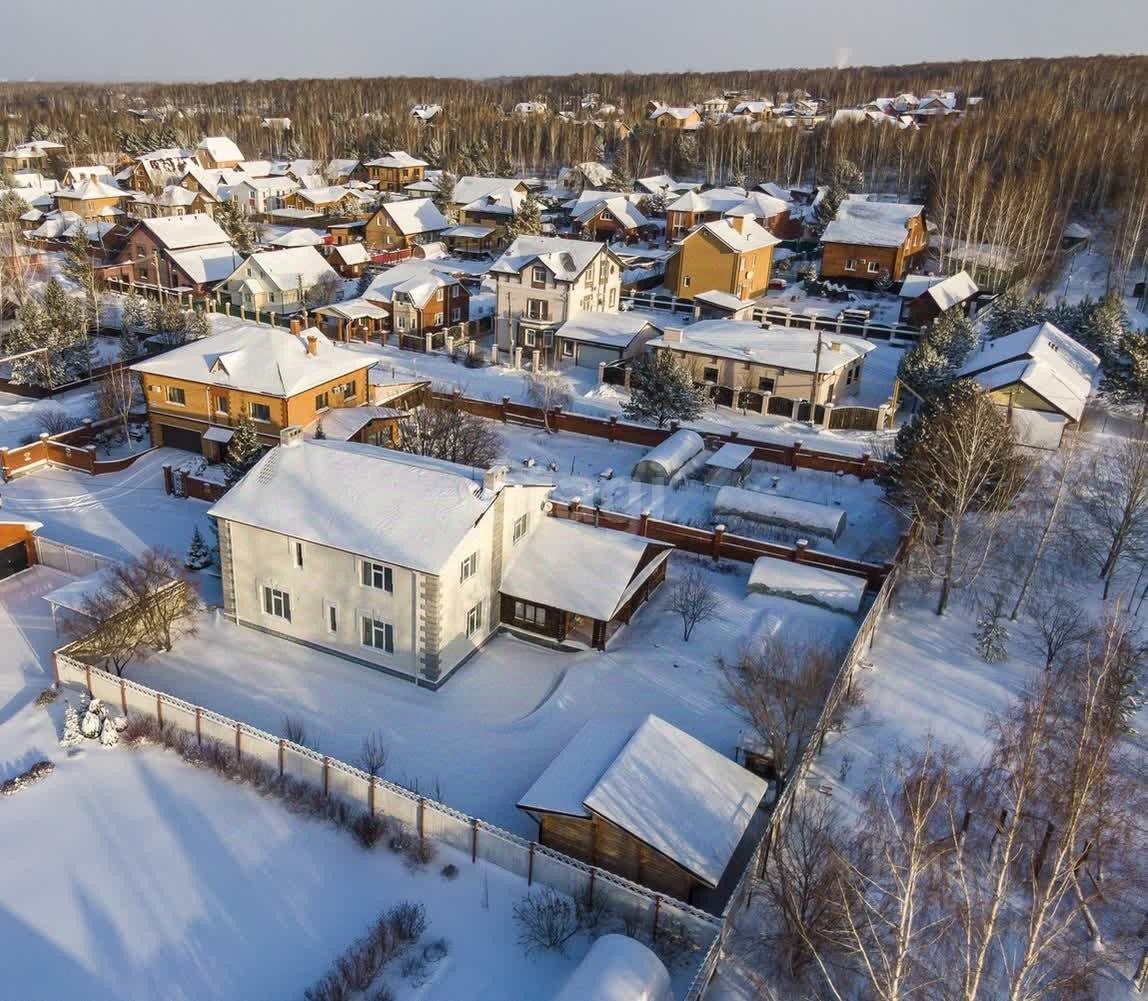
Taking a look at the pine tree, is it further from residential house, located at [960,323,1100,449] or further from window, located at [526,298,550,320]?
residential house, located at [960,323,1100,449]

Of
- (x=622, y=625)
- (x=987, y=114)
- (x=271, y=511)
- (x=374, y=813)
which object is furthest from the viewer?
(x=987, y=114)

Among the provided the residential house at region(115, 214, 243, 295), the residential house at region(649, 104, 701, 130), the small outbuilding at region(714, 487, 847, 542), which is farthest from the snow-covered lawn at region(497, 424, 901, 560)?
the residential house at region(649, 104, 701, 130)

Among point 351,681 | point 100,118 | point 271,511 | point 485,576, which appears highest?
point 100,118

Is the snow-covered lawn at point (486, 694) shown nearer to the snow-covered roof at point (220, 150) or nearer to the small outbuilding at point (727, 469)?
the small outbuilding at point (727, 469)

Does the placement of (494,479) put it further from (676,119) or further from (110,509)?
(676,119)

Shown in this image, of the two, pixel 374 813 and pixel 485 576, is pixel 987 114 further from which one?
pixel 374 813

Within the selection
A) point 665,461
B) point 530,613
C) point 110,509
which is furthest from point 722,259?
point 110,509

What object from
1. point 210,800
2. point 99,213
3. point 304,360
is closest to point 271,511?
point 210,800
